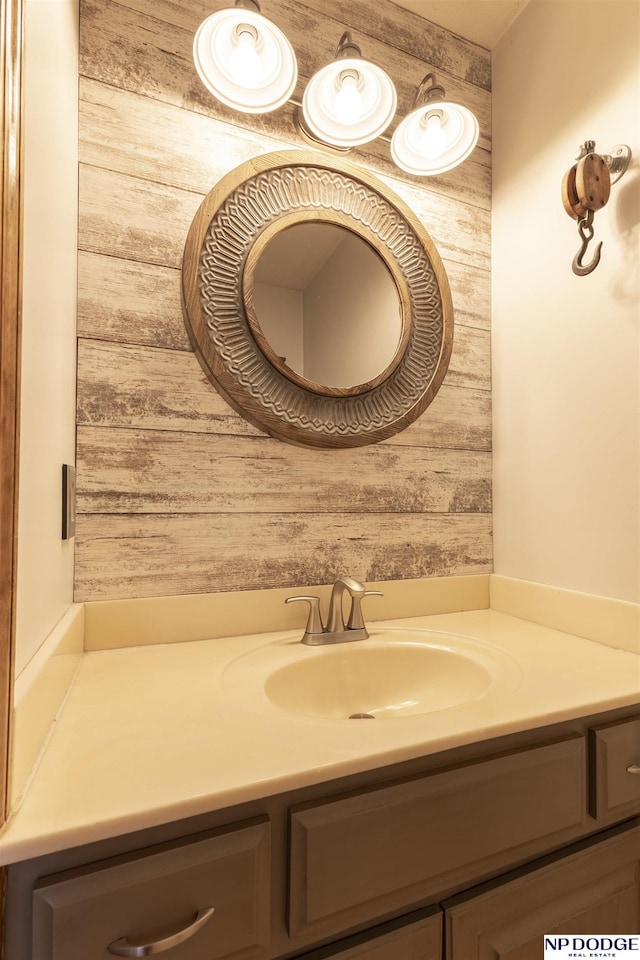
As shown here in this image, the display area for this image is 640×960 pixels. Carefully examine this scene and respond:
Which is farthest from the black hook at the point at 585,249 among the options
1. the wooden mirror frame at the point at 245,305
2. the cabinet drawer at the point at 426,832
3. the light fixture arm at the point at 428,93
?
the cabinet drawer at the point at 426,832

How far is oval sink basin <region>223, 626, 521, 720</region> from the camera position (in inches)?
36.8

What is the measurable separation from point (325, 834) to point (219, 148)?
1.32 m

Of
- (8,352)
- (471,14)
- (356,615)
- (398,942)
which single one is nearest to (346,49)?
(471,14)

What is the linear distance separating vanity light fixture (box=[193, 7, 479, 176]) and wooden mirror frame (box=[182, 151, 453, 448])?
3.6 inches

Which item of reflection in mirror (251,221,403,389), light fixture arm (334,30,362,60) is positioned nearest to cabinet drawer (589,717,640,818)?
reflection in mirror (251,221,403,389)

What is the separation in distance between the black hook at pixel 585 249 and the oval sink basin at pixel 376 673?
85cm

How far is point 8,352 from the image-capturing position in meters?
0.49

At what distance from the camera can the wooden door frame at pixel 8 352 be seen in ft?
1.55

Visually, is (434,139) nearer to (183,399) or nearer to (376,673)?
(183,399)

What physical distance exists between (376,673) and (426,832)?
0.40 m

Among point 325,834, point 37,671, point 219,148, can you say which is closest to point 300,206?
point 219,148

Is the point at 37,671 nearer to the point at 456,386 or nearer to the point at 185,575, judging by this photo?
the point at 185,575

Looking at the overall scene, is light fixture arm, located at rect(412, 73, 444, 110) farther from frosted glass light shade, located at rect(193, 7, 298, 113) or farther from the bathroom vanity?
the bathroom vanity

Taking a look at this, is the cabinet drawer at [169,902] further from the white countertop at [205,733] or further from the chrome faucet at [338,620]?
the chrome faucet at [338,620]
